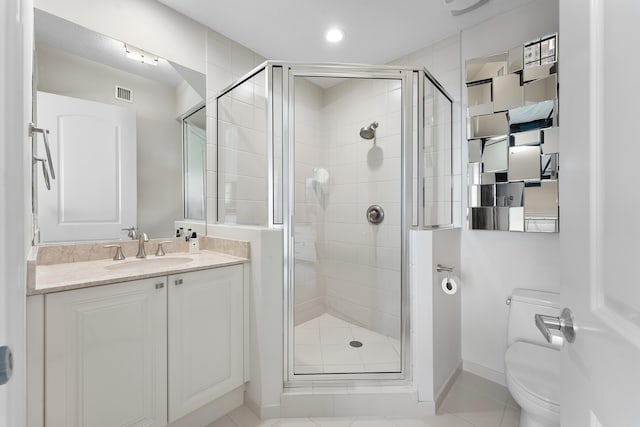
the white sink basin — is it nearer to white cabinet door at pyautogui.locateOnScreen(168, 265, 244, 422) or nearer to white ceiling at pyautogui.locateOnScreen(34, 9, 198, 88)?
white cabinet door at pyautogui.locateOnScreen(168, 265, 244, 422)

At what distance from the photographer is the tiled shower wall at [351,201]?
5.98 ft

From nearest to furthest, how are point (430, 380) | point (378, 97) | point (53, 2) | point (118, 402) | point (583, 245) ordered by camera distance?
point (583, 245) → point (118, 402) → point (53, 2) → point (430, 380) → point (378, 97)

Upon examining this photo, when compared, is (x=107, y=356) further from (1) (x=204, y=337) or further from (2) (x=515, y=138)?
(2) (x=515, y=138)

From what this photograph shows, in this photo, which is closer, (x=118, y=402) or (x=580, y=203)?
(x=580, y=203)

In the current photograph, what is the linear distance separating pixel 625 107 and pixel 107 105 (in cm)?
217

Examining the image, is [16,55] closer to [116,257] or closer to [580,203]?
[580,203]

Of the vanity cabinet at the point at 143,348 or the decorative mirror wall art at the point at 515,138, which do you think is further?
the decorative mirror wall art at the point at 515,138

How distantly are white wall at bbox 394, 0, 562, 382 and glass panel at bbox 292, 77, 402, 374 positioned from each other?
1.96 feet

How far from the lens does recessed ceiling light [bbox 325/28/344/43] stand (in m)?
2.09

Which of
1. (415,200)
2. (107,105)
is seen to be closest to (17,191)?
(107,105)

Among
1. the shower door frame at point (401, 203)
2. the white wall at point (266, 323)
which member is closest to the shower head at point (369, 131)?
the shower door frame at point (401, 203)

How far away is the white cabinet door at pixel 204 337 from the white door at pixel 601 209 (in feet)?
4.72

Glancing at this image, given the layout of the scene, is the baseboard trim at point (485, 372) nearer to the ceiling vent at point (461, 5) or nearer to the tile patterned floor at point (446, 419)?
the tile patterned floor at point (446, 419)

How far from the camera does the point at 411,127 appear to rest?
1.74m
